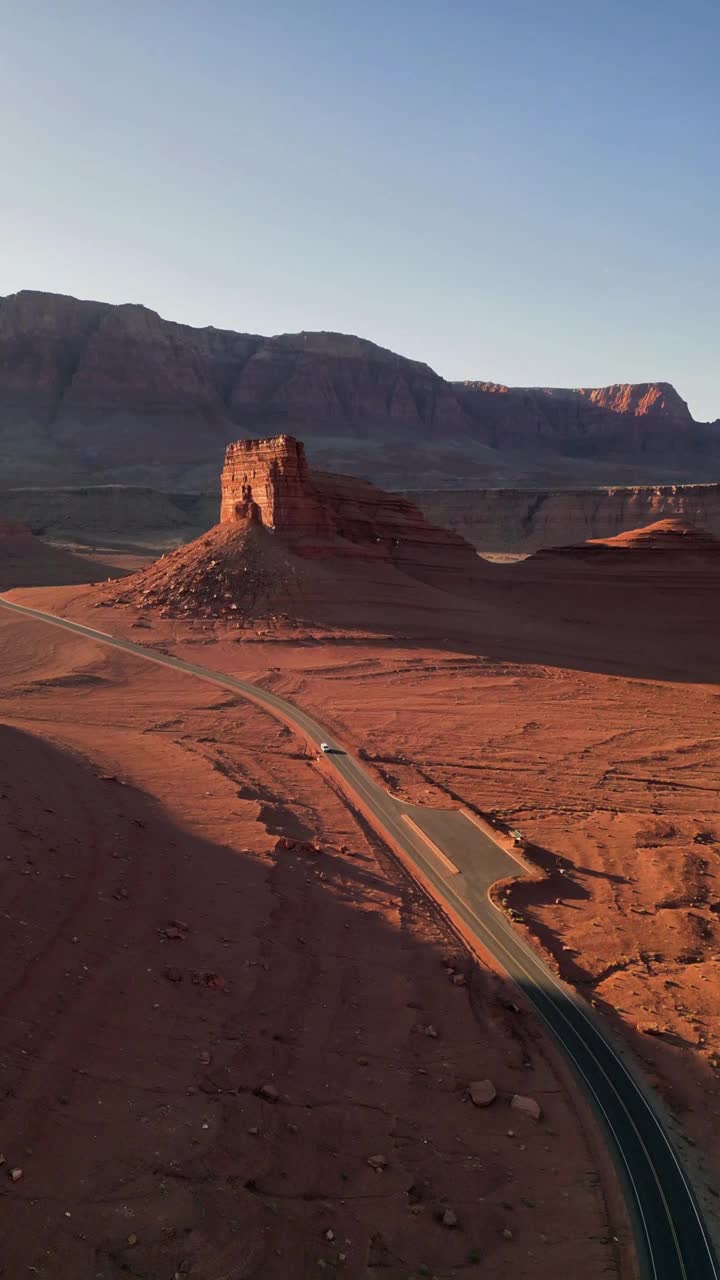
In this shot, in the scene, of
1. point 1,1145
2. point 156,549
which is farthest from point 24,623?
point 156,549

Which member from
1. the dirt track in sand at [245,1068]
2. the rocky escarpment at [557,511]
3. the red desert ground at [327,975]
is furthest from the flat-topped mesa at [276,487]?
the rocky escarpment at [557,511]

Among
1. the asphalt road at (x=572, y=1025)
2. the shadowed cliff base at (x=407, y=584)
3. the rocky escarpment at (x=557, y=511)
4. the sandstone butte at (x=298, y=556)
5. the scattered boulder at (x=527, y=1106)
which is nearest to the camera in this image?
the asphalt road at (x=572, y=1025)

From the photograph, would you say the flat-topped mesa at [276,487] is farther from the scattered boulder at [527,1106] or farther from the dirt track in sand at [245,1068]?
the scattered boulder at [527,1106]

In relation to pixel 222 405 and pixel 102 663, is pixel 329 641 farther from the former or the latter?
pixel 222 405

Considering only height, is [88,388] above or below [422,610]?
above

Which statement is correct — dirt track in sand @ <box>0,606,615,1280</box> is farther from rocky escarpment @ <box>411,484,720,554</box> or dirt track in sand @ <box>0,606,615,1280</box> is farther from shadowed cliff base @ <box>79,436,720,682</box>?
rocky escarpment @ <box>411,484,720,554</box>

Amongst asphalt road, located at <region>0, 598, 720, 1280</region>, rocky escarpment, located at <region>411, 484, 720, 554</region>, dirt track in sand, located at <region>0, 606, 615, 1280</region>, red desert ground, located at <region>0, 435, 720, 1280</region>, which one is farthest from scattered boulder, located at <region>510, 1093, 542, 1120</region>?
rocky escarpment, located at <region>411, 484, 720, 554</region>
